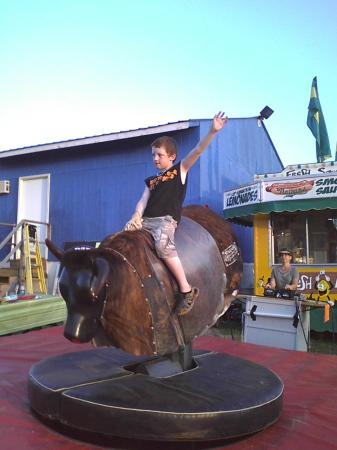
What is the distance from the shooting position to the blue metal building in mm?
11570

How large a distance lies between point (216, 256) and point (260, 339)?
3.87 metres

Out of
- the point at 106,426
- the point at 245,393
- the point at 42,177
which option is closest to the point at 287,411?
the point at 245,393

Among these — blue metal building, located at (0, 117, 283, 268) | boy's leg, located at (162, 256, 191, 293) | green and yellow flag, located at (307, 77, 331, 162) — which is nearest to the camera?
boy's leg, located at (162, 256, 191, 293)

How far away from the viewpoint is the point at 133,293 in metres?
2.60

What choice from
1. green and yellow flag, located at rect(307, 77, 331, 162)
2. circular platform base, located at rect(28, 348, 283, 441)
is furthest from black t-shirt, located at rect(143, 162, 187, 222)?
green and yellow flag, located at rect(307, 77, 331, 162)

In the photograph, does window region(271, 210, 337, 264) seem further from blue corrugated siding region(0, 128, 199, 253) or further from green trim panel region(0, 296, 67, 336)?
green trim panel region(0, 296, 67, 336)

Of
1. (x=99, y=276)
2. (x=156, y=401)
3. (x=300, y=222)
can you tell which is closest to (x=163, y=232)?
(x=99, y=276)

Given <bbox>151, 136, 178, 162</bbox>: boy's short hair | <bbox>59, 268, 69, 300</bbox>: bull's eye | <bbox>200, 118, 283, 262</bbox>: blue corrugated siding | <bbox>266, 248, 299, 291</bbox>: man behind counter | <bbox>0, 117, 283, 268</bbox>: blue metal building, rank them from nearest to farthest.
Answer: <bbox>59, 268, 69, 300</bbox>: bull's eye < <bbox>151, 136, 178, 162</bbox>: boy's short hair < <bbox>266, 248, 299, 291</bbox>: man behind counter < <bbox>0, 117, 283, 268</bbox>: blue metal building < <bbox>200, 118, 283, 262</bbox>: blue corrugated siding

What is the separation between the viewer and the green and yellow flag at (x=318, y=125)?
1453 centimetres

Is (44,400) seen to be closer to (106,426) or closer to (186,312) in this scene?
(106,426)

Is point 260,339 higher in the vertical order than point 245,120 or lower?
lower

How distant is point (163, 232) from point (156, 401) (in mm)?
1065

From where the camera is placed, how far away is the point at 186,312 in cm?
286

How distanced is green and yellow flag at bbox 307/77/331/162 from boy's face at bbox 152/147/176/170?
12.7m
